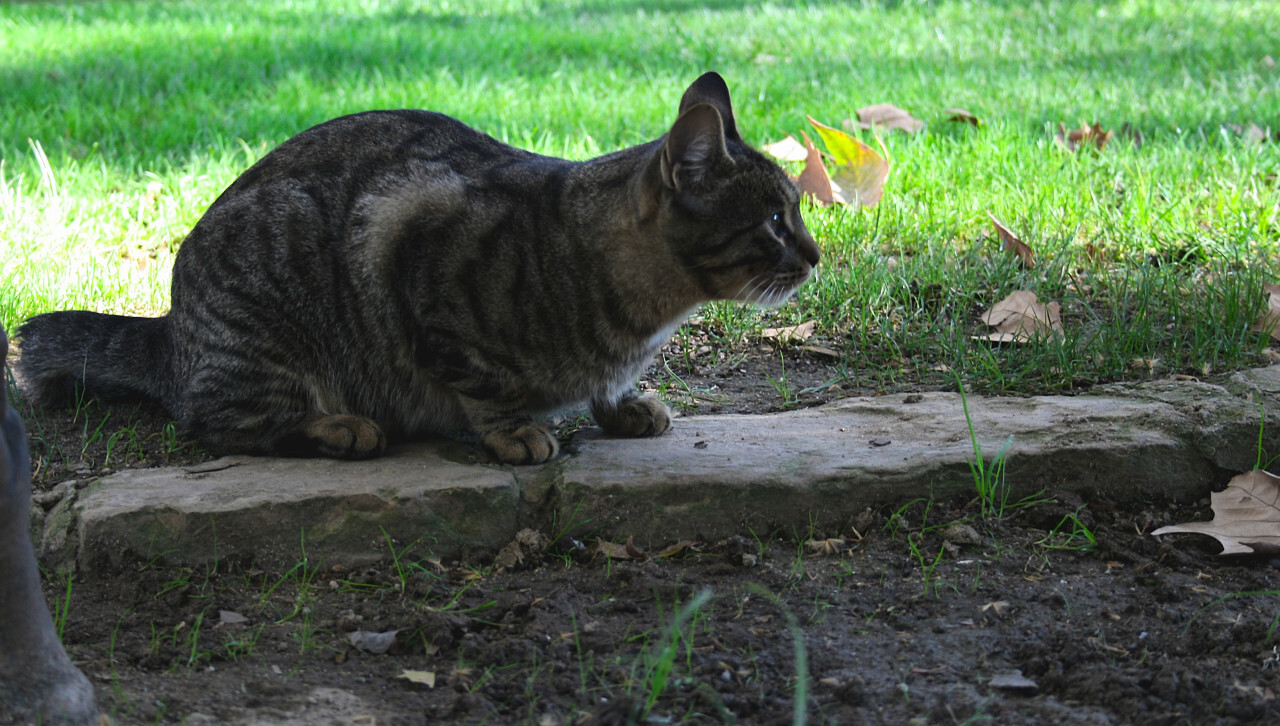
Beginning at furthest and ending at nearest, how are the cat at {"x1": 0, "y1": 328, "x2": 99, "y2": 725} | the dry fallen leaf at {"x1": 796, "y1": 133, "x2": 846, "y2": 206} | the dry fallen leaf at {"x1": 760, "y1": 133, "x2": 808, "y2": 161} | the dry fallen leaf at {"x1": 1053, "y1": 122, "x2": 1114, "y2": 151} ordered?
the dry fallen leaf at {"x1": 1053, "y1": 122, "x2": 1114, "y2": 151} → the dry fallen leaf at {"x1": 760, "y1": 133, "x2": 808, "y2": 161} → the dry fallen leaf at {"x1": 796, "y1": 133, "x2": 846, "y2": 206} → the cat at {"x1": 0, "y1": 328, "x2": 99, "y2": 725}

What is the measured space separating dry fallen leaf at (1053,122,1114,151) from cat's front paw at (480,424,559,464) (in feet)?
10.3

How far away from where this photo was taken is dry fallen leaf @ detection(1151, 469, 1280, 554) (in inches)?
98.6

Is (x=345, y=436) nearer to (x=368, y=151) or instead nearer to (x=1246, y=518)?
(x=368, y=151)

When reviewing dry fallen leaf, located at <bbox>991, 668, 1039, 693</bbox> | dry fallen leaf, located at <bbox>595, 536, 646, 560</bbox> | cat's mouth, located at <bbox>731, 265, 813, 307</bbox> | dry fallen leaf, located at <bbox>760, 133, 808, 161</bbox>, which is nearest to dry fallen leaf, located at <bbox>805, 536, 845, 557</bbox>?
dry fallen leaf, located at <bbox>595, 536, 646, 560</bbox>

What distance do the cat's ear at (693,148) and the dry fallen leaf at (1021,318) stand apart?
1.17m

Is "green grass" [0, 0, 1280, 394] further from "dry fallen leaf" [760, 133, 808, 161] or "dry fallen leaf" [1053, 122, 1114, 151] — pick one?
"dry fallen leaf" [760, 133, 808, 161]

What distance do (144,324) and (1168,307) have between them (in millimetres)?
3090

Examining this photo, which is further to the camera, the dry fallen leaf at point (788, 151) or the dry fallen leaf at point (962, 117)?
the dry fallen leaf at point (962, 117)

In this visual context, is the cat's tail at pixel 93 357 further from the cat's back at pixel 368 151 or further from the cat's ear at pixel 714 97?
the cat's ear at pixel 714 97

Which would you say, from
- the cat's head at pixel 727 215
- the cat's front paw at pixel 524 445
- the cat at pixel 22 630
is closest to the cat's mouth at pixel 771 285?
the cat's head at pixel 727 215

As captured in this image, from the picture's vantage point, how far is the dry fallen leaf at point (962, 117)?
5435 millimetres

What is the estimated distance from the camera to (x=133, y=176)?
482 cm

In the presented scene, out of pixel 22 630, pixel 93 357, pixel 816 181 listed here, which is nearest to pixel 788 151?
pixel 816 181

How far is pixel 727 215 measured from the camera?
2.84 m
